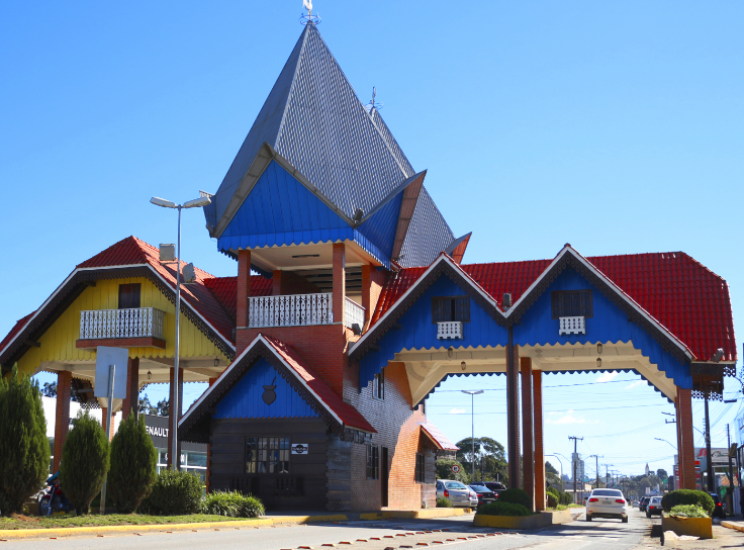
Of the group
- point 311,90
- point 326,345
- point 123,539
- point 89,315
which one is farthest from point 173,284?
point 123,539

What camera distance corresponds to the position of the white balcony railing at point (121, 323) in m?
32.6

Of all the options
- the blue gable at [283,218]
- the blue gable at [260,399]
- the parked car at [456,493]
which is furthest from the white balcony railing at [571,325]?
the parked car at [456,493]

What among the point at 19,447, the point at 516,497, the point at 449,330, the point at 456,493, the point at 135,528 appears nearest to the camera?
the point at 135,528

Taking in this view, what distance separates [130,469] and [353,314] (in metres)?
12.6

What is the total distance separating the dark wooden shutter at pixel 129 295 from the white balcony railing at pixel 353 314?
8742 mm

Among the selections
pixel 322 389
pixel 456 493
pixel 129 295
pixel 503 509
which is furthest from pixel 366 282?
pixel 456 493

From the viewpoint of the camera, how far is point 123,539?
15070mm

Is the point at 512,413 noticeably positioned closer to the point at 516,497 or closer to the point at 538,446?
the point at 516,497

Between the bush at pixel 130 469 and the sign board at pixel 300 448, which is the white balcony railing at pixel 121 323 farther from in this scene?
the bush at pixel 130 469

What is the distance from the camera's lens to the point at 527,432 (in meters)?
30.5

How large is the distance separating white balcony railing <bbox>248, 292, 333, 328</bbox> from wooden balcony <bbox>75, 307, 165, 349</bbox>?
4309mm

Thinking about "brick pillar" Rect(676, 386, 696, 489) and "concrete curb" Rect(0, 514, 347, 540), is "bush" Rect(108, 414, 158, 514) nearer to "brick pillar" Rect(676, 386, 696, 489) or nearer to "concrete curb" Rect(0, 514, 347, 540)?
"concrete curb" Rect(0, 514, 347, 540)

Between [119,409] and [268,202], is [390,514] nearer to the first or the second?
[268,202]

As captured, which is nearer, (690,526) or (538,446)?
(690,526)
